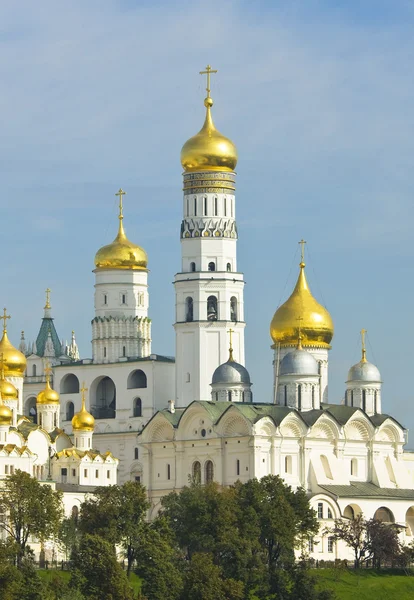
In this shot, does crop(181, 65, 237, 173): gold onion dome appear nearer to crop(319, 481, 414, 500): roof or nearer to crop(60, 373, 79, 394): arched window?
crop(60, 373, 79, 394): arched window

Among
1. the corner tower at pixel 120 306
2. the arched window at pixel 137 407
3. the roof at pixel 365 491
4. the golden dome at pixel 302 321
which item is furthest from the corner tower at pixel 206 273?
the roof at pixel 365 491

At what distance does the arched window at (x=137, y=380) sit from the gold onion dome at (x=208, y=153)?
772 centimetres

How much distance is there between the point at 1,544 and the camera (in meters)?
72.6

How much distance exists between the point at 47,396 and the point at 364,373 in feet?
36.6

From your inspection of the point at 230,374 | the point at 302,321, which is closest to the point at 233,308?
the point at 302,321

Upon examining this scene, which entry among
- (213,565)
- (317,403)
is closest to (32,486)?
(213,565)

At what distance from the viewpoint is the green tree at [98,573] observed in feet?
223

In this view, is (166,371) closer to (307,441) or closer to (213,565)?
(307,441)

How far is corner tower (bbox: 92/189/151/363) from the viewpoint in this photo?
92938 mm

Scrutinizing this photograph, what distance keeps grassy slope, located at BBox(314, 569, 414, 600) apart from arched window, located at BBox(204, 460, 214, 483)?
8215 millimetres

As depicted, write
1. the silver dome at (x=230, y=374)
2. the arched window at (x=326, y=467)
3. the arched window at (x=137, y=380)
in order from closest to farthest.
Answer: the arched window at (x=326, y=467)
the silver dome at (x=230, y=374)
the arched window at (x=137, y=380)

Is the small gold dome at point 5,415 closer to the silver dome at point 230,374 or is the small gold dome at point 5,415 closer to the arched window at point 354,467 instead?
the silver dome at point 230,374

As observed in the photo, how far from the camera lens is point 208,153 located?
89.5 meters

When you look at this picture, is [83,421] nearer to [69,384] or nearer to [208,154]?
[69,384]
